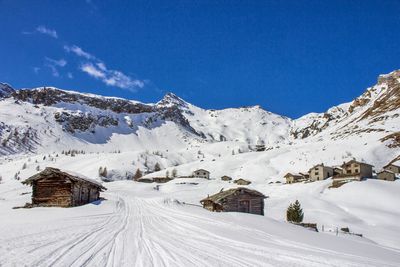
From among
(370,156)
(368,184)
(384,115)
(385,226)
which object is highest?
(384,115)

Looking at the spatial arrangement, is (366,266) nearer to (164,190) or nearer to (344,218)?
(344,218)

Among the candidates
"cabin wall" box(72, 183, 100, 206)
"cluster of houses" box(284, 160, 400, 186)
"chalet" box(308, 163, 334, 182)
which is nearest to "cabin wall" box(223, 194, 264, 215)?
"cabin wall" box(72, 183, 100, 206)

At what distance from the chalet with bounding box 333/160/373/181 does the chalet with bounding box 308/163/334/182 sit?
6.71 metres

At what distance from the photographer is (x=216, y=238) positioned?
18391 mm

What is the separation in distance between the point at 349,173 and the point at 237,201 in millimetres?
47089

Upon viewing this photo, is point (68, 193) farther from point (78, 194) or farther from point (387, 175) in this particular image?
point (387, 175)

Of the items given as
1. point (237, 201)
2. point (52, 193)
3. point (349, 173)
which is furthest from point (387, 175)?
point (52, 193)

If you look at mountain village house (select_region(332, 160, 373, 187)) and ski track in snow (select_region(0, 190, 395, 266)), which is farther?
mountain village house (select_region(332, 160, 373, 187))

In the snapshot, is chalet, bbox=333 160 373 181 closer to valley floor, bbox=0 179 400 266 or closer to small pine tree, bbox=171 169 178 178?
small pine tree, bbox=171 169 178 178

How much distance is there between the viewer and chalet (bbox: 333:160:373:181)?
8319cm

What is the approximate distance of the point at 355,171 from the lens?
85.4m

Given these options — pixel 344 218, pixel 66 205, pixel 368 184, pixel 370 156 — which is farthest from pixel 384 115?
pixel 66 205

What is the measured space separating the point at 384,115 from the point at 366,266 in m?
160

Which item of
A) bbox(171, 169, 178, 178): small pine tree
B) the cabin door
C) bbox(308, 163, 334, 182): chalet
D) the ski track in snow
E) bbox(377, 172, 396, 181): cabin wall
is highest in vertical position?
bbox(171, 169, 178, 178): small pine tree
